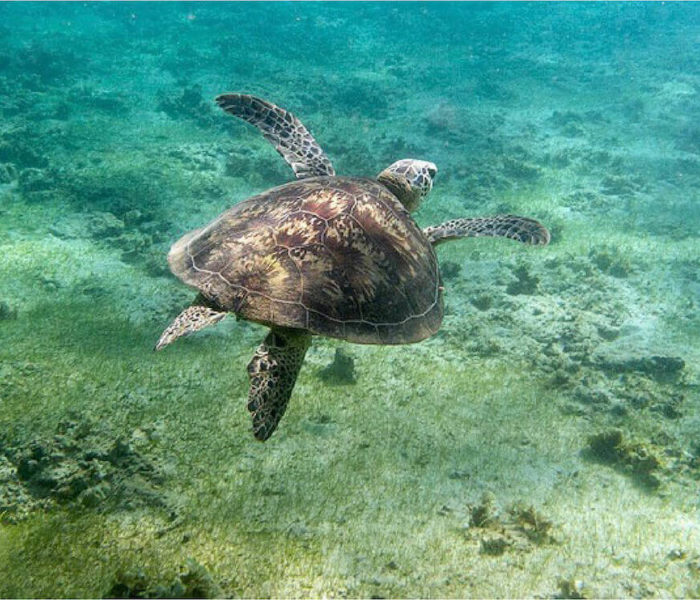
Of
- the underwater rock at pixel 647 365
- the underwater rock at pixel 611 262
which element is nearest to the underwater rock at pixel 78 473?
the underwater rock at pixel 647 365

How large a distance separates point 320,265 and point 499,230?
2.18 m

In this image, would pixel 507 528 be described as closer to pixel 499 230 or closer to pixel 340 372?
pixel 340 372

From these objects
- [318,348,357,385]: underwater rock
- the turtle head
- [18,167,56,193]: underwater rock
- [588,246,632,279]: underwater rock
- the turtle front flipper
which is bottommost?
[588,246,632,279]: underwater rock

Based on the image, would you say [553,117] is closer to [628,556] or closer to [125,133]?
[125,133]

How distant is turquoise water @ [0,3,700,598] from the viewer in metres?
3.09

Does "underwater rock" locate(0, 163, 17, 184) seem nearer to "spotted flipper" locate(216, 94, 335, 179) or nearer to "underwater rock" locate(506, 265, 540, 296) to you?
"spotted flipper" locate(216, 94, 335, 179)

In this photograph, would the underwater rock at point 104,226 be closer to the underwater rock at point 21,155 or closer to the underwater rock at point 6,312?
the underwater rock at point 6,312

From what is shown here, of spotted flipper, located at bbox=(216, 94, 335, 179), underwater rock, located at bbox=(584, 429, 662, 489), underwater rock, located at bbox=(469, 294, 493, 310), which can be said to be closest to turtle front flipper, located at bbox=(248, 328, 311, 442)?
spotted flipper, located at bbox=(216, 94, 335, 179)

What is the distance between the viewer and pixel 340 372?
5023 millimetres

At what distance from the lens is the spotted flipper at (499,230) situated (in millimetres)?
4316

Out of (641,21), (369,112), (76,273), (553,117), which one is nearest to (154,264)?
(76,273)

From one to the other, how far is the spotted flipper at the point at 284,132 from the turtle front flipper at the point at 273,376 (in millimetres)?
2419

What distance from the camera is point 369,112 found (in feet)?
46.4

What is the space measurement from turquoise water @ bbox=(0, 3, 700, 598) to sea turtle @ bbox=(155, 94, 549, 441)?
3.80 ft
